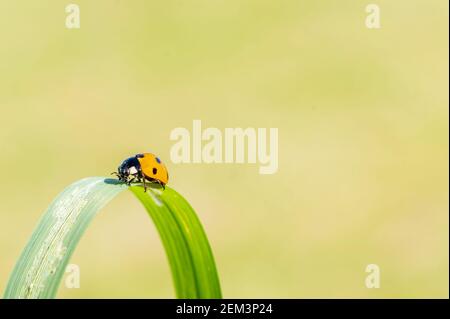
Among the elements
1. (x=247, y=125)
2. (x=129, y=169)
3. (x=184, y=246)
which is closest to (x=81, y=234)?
(x=184, y=246)

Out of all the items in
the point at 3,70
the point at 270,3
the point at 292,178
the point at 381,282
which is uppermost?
the point at 270,3

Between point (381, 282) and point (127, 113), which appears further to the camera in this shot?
point (127, 113)

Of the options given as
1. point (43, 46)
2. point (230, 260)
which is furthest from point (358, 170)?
point (43, 46)

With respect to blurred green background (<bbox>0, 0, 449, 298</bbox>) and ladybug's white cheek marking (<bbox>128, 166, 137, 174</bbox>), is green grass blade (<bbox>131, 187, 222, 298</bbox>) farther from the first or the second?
blurred green background (<bbox>0, 0, 449, 298</bbox>)

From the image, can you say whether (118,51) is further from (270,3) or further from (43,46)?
Result: (270,3)

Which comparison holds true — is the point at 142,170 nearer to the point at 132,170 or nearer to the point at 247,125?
the point at 132,170
